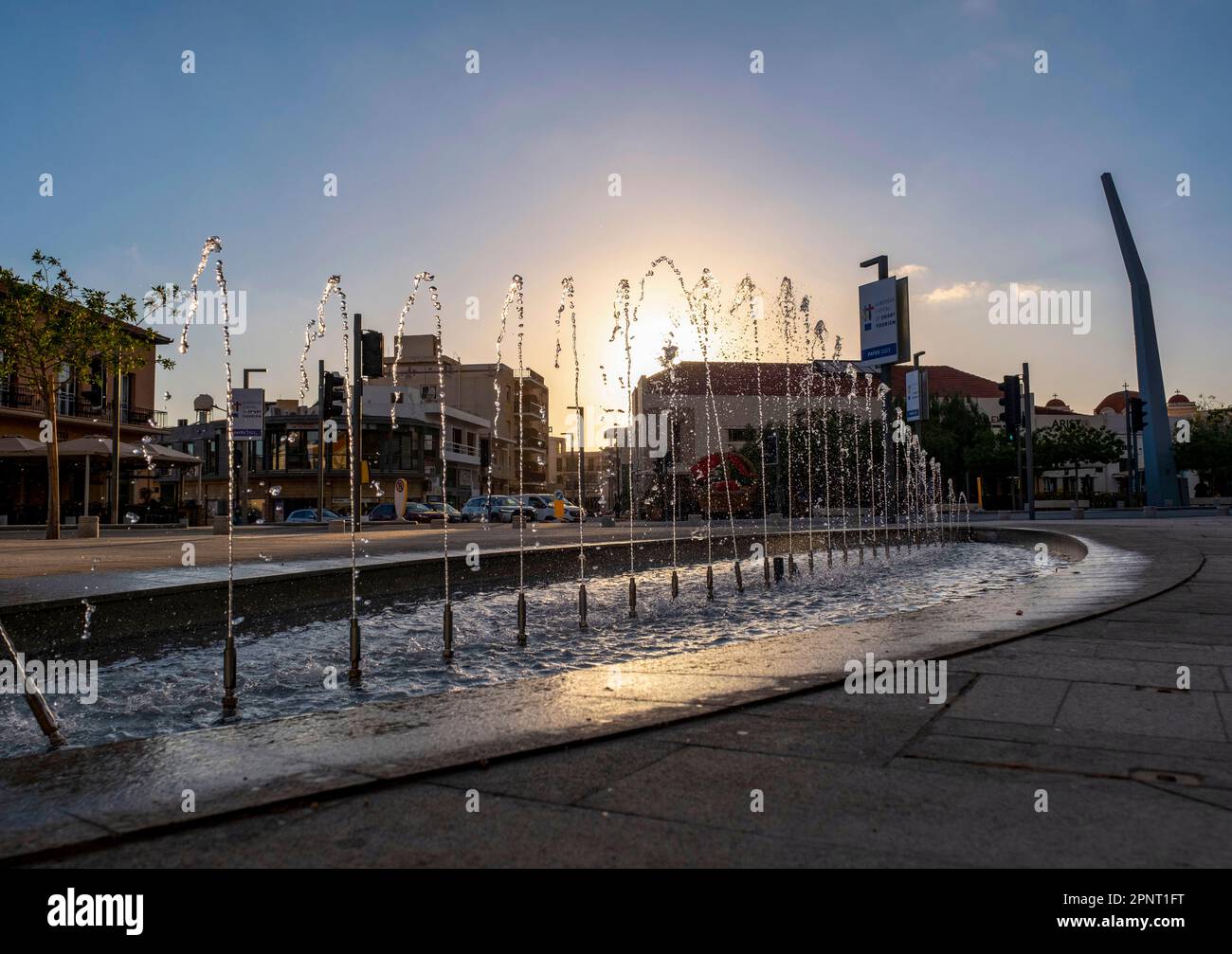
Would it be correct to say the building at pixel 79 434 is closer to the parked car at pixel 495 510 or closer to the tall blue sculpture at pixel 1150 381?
the parked car at pixel 495 510

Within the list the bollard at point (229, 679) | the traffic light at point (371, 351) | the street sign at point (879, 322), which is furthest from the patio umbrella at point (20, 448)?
the bollard at point (229, 679)

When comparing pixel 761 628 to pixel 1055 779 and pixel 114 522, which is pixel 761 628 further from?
pixel 114 522

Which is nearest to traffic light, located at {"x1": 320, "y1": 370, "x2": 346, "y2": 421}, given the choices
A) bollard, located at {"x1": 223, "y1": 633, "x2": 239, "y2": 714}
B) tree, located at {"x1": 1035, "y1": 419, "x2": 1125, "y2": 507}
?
bollard, located at {"x1": 223, "y1": 633, "x2": 239, "y2": 714}

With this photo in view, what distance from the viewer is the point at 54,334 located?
21.1 metres

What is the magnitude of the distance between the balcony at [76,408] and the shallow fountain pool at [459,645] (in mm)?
27210

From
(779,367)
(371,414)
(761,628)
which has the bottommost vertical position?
(761,628)

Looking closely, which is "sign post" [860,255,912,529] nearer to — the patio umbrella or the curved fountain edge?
the curved fountain edge

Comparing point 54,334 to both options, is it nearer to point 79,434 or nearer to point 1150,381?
point 79,434

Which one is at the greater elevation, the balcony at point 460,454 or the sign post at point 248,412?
the balcony at point 460,454

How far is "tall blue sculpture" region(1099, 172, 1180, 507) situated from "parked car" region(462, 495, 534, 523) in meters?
30.4

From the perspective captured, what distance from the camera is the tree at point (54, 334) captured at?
21016 millimetres
